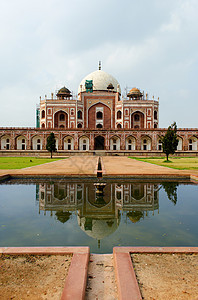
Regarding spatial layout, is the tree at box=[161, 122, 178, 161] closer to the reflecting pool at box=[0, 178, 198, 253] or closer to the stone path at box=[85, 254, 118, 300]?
the reflecting pool at box=[0, 178, 198, 253]

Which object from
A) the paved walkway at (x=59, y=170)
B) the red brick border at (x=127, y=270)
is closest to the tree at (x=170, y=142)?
the paved walkway at (x=59, y=170)

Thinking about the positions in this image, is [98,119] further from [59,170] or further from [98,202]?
[98,202]

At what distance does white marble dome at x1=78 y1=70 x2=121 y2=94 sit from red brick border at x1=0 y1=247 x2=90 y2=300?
4277 centimetres

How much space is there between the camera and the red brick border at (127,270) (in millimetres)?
1890

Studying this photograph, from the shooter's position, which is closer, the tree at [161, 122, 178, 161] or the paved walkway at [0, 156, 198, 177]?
the paved walkway at [0, 156, 198, 177]

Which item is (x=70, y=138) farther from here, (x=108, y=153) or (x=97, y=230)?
(x=97, y=230)

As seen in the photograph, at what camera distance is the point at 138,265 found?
7.79 ft

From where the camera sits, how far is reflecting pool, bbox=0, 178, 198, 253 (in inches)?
136

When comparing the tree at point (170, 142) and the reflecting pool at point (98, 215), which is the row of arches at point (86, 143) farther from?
the reflecting pool at point (98, 215)

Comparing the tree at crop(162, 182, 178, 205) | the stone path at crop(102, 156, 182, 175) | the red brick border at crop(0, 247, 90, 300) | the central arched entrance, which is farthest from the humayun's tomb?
the red brick border at crop(0, 247, 90, 300)

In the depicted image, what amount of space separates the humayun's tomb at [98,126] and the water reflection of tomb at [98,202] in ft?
70.8

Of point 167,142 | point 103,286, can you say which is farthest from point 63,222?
point 167,142

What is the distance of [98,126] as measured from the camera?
40.8 metres

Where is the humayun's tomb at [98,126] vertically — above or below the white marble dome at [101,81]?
below
